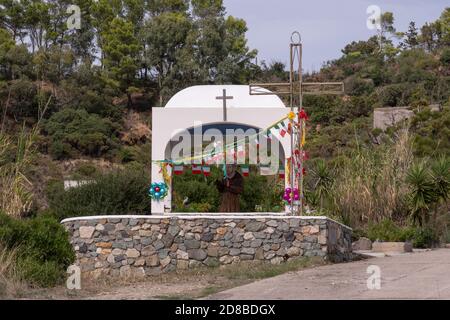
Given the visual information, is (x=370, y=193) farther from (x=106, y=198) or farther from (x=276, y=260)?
(x=276, y=260)

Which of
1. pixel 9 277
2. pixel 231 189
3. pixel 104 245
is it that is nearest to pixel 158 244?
pixel 104 245

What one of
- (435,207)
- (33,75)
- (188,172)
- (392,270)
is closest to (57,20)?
(33,75)

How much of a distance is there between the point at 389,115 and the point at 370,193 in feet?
85.0

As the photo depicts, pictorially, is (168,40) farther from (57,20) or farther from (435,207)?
(435,207)

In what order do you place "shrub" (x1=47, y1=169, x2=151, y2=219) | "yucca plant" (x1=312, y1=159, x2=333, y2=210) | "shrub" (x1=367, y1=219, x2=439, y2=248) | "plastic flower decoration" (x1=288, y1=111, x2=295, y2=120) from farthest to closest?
"yucca plant" (x1=312, y1=159, x2=333, y2=210) < "shrub" (x1=47, y1=169, x2=151, y2=219) < "shrub" (x1=367, y1=219, x2=439, y2=248) < "plastic flower decoration" (x1=288, y1=111, x2=295, y2=120)

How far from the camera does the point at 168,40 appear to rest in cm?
5697

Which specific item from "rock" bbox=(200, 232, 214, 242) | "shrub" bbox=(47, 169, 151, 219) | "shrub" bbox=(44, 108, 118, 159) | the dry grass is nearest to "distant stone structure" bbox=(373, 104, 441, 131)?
"shrub" bbox=(44, 108, 118, 159)

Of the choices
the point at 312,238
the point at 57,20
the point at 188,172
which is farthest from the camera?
the point at 57,20

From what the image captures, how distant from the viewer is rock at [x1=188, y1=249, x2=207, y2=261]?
17.1 meters

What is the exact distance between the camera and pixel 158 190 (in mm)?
21312

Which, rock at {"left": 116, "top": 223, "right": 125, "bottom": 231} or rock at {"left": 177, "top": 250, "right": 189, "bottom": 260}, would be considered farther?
rock at {"left": 116, "top": 223, "right": 125, "bottom": 231}

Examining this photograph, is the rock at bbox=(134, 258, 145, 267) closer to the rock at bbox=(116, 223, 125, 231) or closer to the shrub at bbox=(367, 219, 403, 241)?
the rock at bbox=(116, 223, 125, 231)

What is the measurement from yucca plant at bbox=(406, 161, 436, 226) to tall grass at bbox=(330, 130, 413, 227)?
0.51 meters

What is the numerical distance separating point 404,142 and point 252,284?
15184 millimetres
